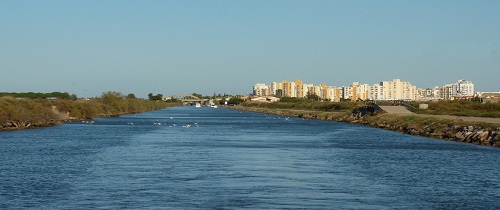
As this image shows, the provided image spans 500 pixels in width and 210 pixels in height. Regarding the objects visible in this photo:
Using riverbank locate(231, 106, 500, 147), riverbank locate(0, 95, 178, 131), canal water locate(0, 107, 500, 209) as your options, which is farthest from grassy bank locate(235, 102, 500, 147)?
riverbank locate(0, 95, 178, 131)

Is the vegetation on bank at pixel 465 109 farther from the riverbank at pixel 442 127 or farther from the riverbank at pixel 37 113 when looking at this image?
the riverbank at pixel 37 113

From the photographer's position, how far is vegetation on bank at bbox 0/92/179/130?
66562 millimetres

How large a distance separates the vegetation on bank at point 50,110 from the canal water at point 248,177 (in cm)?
2693

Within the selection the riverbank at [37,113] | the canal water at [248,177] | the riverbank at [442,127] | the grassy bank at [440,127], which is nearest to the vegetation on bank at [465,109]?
the grassy bank at [440,127]

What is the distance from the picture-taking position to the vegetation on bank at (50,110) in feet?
218

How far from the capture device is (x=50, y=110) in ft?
270

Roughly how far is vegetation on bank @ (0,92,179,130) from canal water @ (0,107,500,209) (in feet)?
88.4

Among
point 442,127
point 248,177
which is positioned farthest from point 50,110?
point 248,177

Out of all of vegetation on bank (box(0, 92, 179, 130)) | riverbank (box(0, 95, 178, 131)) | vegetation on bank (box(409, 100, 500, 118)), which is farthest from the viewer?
vegetation on bank (box(409, 100, 500, 118))

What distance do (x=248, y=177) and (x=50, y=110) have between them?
61069 millimetres

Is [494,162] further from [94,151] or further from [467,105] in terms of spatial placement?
[467,105]

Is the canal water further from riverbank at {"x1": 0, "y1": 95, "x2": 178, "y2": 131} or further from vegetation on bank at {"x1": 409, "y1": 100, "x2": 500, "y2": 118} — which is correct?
vegetation on bank at {"x1": 409, "y1": 100, "x2": 500, "y2": 118}

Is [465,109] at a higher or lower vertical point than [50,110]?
lower

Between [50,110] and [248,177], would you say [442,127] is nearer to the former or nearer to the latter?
[248,177]
